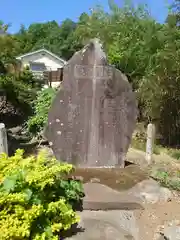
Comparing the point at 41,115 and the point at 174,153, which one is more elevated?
the point at 41,115

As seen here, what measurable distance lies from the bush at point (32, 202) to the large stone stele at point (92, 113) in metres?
1.90

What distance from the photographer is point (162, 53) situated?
12.7 meters

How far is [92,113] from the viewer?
6391 millimetres

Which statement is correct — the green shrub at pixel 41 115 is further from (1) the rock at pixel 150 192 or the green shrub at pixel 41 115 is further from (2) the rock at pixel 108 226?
(2) the rock at pixel 108 226

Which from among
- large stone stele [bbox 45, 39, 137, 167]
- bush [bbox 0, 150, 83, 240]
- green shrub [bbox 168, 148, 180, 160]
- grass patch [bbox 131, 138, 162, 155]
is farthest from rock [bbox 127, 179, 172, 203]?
grass patch [bbox 131, 138, 162, 155]

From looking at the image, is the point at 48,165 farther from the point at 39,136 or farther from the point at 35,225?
the point at 39,136

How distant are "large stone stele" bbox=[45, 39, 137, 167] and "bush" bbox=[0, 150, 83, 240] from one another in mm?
1901

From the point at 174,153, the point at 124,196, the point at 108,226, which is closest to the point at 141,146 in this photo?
the point at 174,153

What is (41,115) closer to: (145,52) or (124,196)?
(145,52)

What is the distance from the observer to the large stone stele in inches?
247

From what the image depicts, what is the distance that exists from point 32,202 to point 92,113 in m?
2.79

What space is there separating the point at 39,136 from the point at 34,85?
659 inches

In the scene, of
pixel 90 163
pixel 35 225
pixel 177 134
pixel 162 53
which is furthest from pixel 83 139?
pixel 177 134

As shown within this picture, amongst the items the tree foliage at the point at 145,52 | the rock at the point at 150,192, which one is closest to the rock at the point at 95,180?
the rock at the point at 150,192
